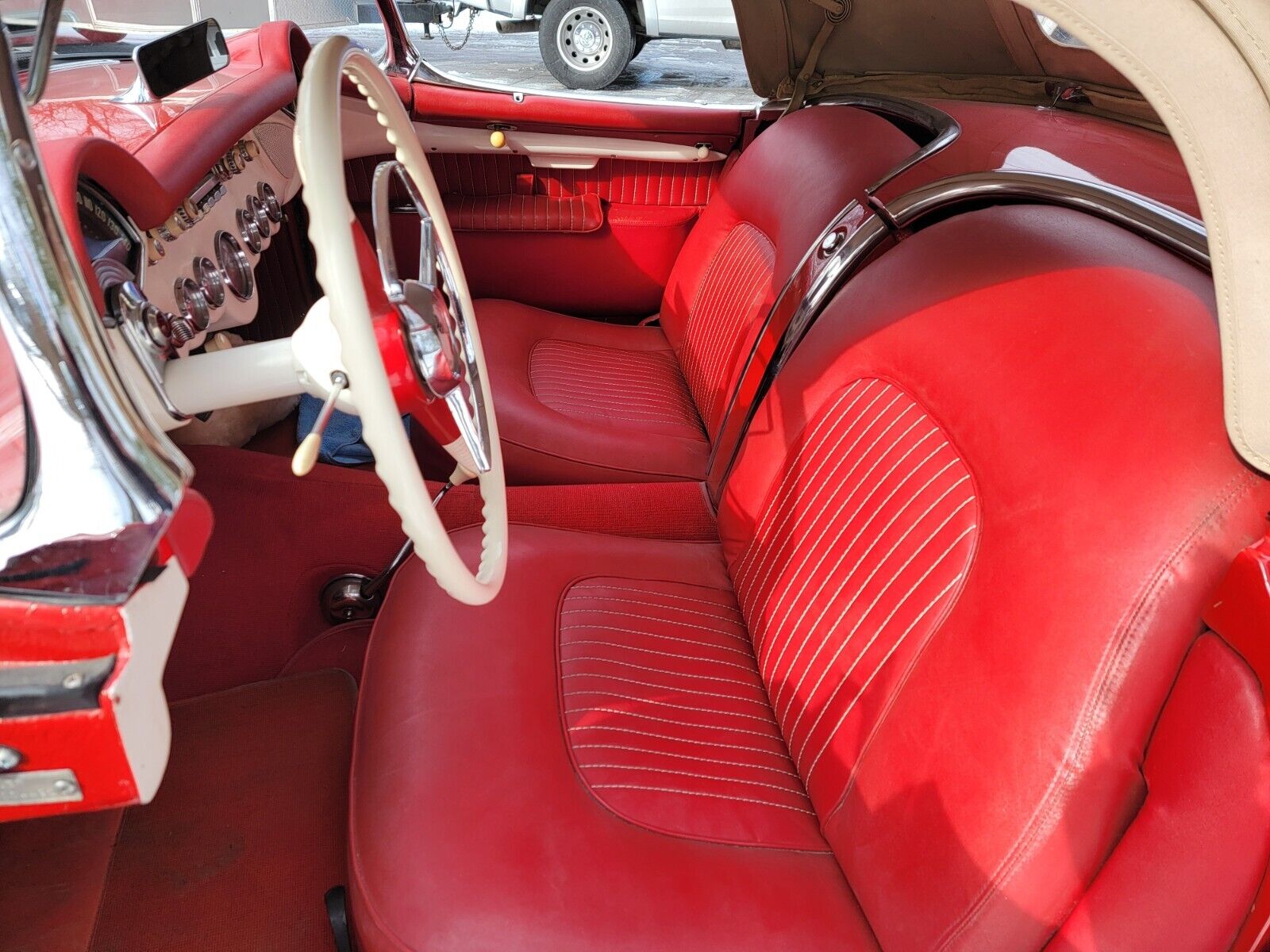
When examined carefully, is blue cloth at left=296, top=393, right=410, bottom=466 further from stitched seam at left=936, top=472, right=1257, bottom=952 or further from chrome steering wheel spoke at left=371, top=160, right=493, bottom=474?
stitched seam at left=936, top=472, right=1257, bottom=952

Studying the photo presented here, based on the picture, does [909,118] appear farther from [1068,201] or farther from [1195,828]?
[1195,828]

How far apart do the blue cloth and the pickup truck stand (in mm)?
4226

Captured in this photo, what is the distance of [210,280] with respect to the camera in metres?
1.12

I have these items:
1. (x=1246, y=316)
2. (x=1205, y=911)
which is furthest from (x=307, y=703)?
(x=1246, y=316)

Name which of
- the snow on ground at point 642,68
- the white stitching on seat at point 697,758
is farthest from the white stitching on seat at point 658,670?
the snow on ground at point 642,68

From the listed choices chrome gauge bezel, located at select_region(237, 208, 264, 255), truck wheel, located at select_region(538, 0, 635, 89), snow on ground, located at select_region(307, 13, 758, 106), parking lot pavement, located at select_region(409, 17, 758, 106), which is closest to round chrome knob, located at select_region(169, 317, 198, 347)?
chrome gauge bezel, located at select_region(237, 208, 264, 255)

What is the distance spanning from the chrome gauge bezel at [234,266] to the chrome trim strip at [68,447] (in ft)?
2.07

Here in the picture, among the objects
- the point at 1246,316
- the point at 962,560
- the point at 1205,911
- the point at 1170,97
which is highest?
the point at 1170,97

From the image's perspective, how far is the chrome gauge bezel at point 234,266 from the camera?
1188mm

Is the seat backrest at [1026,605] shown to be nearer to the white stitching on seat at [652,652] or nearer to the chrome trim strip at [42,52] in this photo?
the white stitching on seat at [652,652]

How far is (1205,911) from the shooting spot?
614 millimetres

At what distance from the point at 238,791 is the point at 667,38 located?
17.0ft

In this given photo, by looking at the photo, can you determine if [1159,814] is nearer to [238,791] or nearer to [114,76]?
[238,791]

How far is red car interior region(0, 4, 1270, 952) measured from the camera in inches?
26.1
